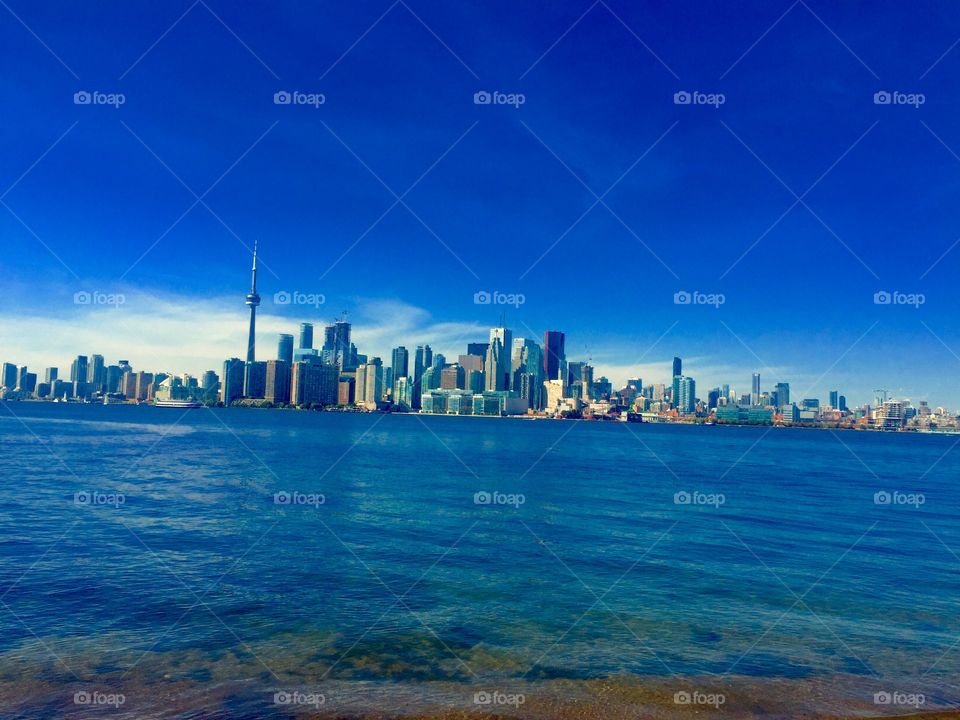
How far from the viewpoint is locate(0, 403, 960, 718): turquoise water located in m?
14.9

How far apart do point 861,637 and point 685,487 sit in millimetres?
40332

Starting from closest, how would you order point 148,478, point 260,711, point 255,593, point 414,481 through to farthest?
point 260,711 → point 255,593 → point 148,478 → point 414,481

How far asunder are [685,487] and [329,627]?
47.4 meters

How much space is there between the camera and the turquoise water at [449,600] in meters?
14.9

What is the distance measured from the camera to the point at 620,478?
66.2 metres

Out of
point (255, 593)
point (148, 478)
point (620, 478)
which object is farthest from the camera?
point (620, 478)

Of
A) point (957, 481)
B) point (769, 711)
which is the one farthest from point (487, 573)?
point (957, 481)

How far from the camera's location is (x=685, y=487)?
58.7 meters

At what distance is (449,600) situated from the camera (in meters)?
21.6

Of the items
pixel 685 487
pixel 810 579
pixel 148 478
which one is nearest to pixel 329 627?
pixel 810 579

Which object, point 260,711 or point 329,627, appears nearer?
point 260,711

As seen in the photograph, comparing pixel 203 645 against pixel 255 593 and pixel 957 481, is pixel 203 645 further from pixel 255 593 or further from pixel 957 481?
pixel 957 481

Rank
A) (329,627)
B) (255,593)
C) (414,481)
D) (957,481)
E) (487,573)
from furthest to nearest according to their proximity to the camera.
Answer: (957,481) < (414,481) < (487,573) < (255,593) < (329,627)

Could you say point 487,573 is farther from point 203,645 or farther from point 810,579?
point 810,579
